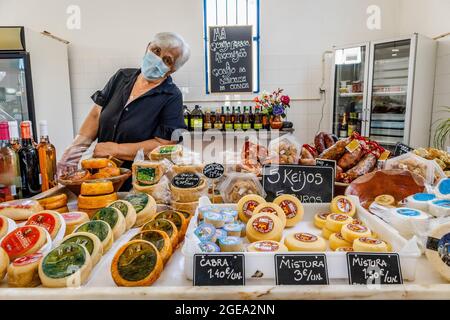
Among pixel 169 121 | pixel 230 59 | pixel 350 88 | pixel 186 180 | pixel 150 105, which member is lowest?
pixel 186 180

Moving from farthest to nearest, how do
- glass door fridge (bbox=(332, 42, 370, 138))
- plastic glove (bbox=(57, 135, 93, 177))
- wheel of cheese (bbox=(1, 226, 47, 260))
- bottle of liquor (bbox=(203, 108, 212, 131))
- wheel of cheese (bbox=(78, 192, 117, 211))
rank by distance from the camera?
bottle of liquor (bbox=(203, 108, 212, 131))
glass door fridge (bbox=(332, 42, 370, 138))
plastic glove (bbox=(57, 135, 93, 177))
wheel of cheese (bbox=(78, 192, 117, 211))
wheel of cheese (bbox=(1, 226, 47, 260))

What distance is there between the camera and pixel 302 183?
1313 mm

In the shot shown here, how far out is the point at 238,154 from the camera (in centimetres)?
163

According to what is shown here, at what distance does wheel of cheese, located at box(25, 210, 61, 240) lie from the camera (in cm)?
103

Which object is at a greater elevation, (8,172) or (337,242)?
(8,172)

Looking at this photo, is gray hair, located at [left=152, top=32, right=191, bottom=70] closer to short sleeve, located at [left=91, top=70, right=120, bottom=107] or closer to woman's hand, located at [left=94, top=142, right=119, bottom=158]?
short sleeve, located at [left=91, top=70, right=120, bottom=107]

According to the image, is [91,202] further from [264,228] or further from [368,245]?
[368,245]

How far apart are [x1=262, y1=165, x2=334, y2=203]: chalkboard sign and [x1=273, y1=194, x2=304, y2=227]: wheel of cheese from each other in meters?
0.08

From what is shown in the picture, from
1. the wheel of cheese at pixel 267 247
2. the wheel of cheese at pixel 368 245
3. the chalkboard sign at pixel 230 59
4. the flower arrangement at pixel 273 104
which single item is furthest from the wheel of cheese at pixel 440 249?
the chalkboard sign at pixel 230 59

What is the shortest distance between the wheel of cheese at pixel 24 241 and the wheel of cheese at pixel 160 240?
0.86 feet

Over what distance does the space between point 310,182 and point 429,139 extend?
11.5 feet

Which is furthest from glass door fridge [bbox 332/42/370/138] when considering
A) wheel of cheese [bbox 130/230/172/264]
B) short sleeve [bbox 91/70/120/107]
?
wheel of cheese [bbox 130/230/172/264]

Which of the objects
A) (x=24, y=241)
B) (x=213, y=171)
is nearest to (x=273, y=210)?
(x=213, y=171)

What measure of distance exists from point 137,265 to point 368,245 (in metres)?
0.59
